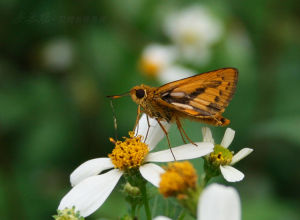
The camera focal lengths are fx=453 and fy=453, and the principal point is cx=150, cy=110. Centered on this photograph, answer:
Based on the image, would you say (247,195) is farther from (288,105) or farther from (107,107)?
(107,107)

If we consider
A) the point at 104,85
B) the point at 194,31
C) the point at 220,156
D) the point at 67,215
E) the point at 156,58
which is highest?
the point at 194,31

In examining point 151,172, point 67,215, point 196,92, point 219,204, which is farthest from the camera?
point 196,92

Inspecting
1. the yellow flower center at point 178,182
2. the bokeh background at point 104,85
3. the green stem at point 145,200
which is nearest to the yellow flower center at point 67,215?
the green stem at point 145,200

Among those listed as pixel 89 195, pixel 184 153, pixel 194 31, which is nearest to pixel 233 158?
pixel 184 153

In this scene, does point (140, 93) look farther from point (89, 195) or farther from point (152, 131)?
point (89, 195)

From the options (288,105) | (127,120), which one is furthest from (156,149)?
(288,105)

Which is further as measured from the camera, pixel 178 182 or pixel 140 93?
pixel 140 93
